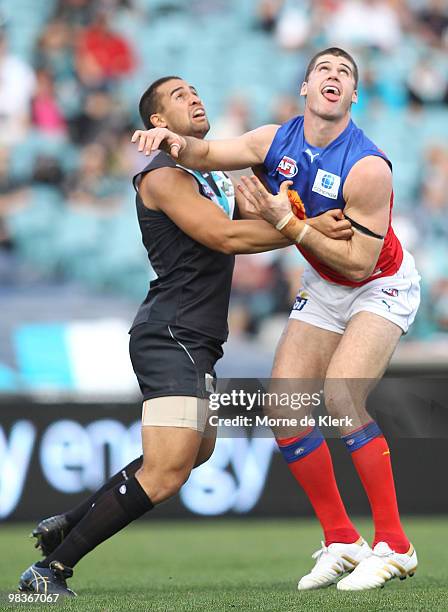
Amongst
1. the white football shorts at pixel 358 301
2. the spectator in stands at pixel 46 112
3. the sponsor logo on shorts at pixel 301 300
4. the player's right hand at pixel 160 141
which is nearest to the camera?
the player's right hand at pixel 160 141

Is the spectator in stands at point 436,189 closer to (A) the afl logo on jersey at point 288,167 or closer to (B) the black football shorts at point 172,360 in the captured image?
(A) the afl logo on jersey at point 288,167

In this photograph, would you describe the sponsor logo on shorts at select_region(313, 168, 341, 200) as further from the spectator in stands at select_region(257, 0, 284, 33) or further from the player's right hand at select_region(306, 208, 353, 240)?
the spectator in stands at select_region(257, 0, 284, 33)

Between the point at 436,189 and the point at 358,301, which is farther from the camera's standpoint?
the point at 436,189

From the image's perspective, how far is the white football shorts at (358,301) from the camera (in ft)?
18.5

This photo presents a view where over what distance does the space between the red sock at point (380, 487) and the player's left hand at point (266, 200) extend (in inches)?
46.9

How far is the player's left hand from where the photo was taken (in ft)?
17.4

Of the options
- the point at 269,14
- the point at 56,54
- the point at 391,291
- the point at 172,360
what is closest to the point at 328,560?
the point at 172,360

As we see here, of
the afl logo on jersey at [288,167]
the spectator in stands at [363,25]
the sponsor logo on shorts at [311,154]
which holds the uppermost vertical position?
the spectator in stands at [363,25]

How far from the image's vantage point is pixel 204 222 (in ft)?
17.6

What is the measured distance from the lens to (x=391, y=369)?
10211 mm

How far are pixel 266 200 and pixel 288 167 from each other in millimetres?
326

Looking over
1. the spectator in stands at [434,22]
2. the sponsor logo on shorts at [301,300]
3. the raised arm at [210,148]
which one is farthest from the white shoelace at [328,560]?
the spectator in stands at [434,22]

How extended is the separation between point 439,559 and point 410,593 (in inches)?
82.6

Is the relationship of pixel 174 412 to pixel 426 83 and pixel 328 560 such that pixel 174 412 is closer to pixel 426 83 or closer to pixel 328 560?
pixel 328 560
